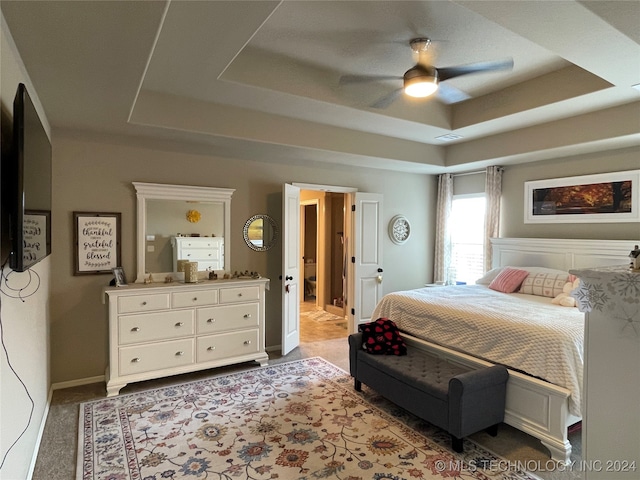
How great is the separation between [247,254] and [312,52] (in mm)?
2485

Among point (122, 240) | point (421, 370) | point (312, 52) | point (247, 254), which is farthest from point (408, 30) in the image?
point (122, 240)

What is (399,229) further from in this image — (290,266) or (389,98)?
(389,98)

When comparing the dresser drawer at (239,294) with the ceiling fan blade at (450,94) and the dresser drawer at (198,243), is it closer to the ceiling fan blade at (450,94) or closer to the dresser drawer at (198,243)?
the dresser drawer at (198,243)

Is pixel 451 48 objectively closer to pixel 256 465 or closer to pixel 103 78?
pixel 103 78

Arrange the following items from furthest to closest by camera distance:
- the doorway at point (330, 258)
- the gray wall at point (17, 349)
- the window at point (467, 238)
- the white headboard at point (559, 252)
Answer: the doorway at point (330, 258) → the window at point (467, 238) → the white headboard at point (559, 252) → the gray wall at point (17, 349)

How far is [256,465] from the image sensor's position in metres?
2.43

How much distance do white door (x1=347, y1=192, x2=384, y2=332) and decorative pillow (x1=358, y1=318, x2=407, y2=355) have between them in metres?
1.84

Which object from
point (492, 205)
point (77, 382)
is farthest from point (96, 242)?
point (492, 205)

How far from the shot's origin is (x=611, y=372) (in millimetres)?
1613

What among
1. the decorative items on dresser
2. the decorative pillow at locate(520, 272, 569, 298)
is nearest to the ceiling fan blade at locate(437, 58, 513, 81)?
the decorative items on dresser

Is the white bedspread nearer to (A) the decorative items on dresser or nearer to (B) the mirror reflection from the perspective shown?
(A) the decorative items on dresser

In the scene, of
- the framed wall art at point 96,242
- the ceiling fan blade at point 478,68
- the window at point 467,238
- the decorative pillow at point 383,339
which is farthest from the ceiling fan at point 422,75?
the window at point 467,238

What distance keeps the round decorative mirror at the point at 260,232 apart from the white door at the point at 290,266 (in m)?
0.28

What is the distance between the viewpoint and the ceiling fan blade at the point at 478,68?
8.17 ft
